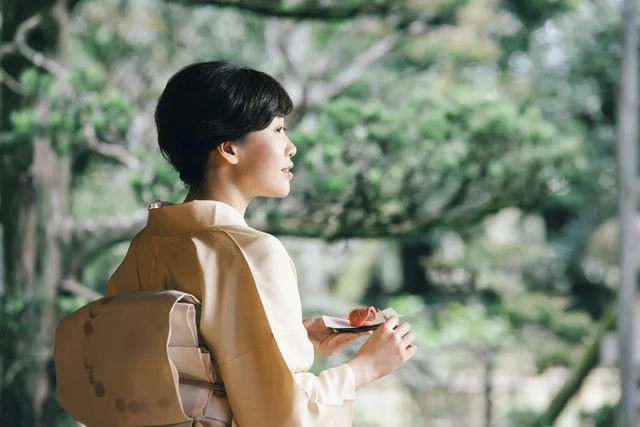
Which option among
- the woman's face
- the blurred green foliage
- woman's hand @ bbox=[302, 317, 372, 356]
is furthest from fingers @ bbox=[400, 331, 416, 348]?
the blurred green foliage

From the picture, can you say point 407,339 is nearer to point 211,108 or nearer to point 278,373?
point 278,373

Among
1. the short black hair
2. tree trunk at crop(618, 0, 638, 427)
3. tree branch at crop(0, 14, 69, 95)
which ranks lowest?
tree trunk at crop(618, 0, 638, 427)

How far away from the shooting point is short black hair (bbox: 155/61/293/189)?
0.91m

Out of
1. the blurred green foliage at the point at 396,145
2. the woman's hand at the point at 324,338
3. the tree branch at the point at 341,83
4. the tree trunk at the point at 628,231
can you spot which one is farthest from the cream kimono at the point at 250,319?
the tree trunk at the point at 628,231

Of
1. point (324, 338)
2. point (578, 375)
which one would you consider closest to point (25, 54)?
point (324, 338)

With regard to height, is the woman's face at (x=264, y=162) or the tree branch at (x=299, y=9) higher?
the tree branch at (x=299, y=9)

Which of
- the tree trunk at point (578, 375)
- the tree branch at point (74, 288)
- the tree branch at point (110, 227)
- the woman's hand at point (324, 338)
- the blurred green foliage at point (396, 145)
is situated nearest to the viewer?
the woman's hand at point (324, 338)

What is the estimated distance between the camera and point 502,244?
5746 mm

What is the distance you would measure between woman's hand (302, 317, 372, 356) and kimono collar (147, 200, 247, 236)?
8.4 inches

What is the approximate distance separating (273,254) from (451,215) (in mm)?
2576

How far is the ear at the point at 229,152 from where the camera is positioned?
0.93 m

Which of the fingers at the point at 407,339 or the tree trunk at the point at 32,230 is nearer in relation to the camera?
the fingers at the point at 407,339

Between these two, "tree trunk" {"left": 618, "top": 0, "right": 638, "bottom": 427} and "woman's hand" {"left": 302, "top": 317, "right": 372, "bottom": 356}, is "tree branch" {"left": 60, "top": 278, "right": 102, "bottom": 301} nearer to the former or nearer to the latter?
"tree trunk" {"left": 618, "top": 0, "right": 638, "bottom": 427}

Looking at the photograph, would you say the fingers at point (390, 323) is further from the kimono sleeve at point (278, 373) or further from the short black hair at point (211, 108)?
the short black hair at point (211, 108)
